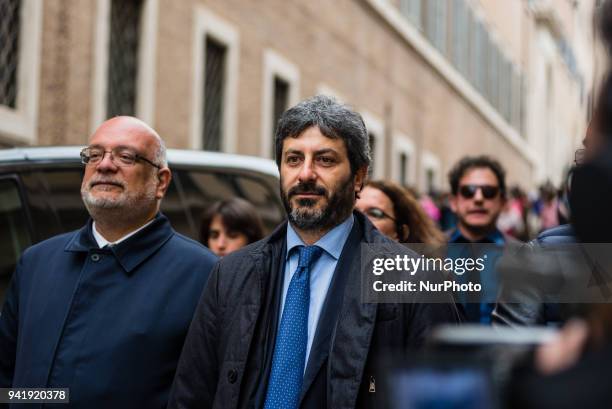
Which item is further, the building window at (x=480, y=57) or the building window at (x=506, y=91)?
the building window at (x=506, y=91)

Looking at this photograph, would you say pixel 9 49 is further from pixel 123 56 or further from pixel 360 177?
pixel 360 177

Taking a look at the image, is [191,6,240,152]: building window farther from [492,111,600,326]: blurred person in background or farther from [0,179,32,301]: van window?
[492,111,600,326]: blurred person in background

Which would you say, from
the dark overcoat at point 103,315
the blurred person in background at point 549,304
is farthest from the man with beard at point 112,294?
the blurred person in background at point 549,304

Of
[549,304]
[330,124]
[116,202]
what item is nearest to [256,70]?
[116,202]

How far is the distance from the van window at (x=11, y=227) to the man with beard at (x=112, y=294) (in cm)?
167

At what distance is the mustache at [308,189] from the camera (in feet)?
10.5

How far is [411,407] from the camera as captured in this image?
1120mm

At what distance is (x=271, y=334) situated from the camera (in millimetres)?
3006

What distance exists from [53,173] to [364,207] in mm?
1656

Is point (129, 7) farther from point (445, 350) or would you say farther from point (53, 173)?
point (445, 350)

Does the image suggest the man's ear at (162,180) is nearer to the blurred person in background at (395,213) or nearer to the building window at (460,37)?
the blurred person in background at (395,213)

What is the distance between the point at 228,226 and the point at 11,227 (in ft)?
3.79

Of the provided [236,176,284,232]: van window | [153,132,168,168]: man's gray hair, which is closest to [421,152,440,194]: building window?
[236,176,284,232]: van window

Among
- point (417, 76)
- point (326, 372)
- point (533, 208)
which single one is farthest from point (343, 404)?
point (417, 76)
